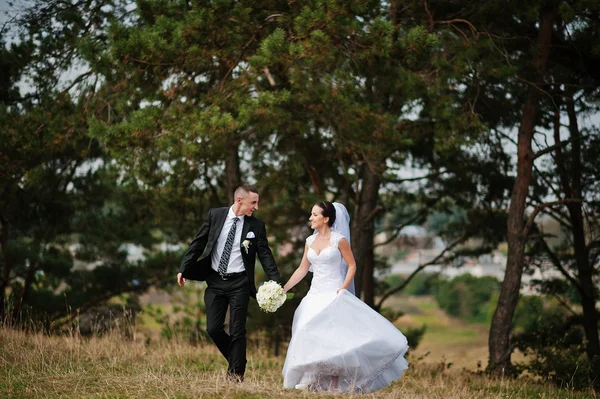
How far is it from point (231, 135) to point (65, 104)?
299 cm

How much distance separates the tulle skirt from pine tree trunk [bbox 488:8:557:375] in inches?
245

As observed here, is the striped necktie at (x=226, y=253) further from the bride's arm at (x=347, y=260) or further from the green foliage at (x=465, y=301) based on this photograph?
the green foliage at (x=465, y=301)

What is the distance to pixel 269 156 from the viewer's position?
15234mm

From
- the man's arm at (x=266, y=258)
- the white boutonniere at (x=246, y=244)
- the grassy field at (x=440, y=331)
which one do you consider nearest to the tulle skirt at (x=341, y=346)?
the man's arm at (x=266, y=258)

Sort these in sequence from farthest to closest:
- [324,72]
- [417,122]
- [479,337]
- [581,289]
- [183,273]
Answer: [479,337]
[581,289]
[417,122]
[324,72]
[183,273]

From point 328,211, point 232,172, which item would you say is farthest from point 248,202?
point 232,172

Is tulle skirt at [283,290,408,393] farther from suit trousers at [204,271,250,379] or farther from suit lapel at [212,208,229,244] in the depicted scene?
suit lapel at [212,208,229,244]

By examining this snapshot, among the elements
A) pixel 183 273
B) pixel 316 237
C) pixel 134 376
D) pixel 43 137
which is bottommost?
pixel 134 376

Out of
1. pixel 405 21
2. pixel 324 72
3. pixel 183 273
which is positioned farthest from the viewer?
pixel 405 21

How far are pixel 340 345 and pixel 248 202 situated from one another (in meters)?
1.68

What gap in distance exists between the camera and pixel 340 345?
6441mm

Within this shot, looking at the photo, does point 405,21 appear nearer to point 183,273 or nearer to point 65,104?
point 65,104

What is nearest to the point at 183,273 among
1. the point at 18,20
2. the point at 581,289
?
the point at 18,20

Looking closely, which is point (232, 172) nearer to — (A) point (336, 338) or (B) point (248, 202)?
(B) point (248, 202)
